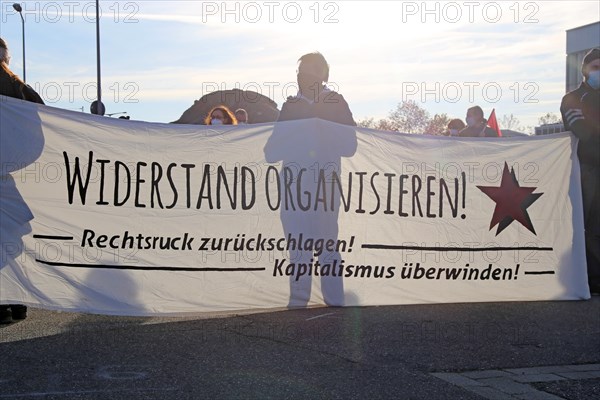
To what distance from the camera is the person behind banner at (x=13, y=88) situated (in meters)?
6.45

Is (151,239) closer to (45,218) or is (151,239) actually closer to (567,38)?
(45,218)

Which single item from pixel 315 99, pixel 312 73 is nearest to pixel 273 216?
pixel 315 99

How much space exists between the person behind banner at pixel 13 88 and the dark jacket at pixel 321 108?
7.13ft

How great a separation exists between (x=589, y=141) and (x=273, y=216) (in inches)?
134

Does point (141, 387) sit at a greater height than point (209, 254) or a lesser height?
lesser

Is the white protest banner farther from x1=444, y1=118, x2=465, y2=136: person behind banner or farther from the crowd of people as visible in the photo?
x1=444, y1=118, x2=465, y2=136: person behind banner

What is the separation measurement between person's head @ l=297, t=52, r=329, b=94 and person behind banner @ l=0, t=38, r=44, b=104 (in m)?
2.33

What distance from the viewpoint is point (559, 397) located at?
4500mm

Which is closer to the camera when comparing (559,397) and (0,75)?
(559,397)

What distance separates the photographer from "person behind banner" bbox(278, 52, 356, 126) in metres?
7.34

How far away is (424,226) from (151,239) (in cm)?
240

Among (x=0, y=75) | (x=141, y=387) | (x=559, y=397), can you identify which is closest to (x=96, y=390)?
(x=141, y=387)

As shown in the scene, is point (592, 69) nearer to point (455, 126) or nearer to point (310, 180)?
point (310, 180)

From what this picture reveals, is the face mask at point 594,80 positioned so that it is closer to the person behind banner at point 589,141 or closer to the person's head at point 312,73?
the person behind banner at point 589,141
